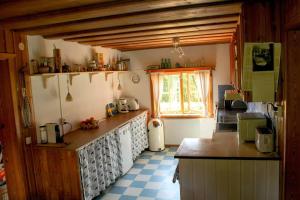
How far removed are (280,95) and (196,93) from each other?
12.3 ft

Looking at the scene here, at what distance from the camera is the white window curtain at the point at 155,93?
603 cm

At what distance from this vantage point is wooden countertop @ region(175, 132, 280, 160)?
257cm

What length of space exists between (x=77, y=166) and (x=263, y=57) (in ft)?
8.14

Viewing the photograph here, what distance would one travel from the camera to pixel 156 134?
5.78m

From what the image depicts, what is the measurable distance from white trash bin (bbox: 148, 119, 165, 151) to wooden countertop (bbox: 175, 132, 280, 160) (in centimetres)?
260

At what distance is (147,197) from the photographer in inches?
147

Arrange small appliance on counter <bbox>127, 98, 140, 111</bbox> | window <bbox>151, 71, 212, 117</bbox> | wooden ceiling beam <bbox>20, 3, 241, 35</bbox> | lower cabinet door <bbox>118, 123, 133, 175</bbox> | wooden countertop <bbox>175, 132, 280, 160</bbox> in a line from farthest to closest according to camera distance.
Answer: small appliance on counter <bbox>127, 98, 140, 111</bbox> → window <bbox>151, 71, 212, 117</bbox> → lower cabinet door <bbox>118, 123, 133, 175</bbox> → wooden countertop <bbox>175, 132, 280, 160</bbox> → wooden ceiling beam <bbox>20, 3, 241, 35</bbox>

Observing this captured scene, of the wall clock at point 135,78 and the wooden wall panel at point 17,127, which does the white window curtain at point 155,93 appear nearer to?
the wall clock at point 135,78

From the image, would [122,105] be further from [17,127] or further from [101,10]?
[101,10]

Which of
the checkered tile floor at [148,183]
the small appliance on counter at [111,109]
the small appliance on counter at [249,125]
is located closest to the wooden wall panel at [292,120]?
the small appliance on counter at [249,125]

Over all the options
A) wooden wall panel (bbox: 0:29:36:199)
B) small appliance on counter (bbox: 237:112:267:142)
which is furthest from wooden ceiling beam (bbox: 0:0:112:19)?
small appliance on counter (bbox: 237:112:267:142)

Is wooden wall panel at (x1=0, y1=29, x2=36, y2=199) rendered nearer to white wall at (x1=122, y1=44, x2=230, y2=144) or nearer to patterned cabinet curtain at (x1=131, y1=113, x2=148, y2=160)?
patterned cabinet curtain at (x1=131, y1=113, x2=148, y2=160)

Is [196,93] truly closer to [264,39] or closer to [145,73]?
[145,73]

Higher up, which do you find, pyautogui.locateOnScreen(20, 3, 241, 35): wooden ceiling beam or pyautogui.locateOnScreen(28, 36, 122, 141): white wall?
pyautogui.locateOnScreen(20, 3, 241, 35): wooden ceiling beam
